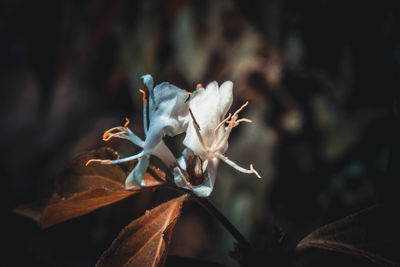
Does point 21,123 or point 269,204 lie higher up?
point 21,123

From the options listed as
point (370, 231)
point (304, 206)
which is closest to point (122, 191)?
point (370, 231)

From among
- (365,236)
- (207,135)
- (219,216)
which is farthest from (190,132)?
(365,236)

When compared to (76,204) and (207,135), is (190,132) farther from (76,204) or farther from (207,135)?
(76,204)

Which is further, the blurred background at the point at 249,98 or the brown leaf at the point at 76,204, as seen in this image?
the blurred background at the point at 249,98

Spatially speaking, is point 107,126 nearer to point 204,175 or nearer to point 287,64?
point 287,64

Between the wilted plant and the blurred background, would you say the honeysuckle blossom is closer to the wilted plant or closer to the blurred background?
the wilted plant

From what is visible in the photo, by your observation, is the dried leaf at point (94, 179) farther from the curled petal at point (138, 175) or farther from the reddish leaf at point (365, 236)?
the reddish leaf at point (365, 236)

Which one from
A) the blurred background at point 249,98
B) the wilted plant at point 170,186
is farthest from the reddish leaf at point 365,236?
the blurred background at point 249,98
